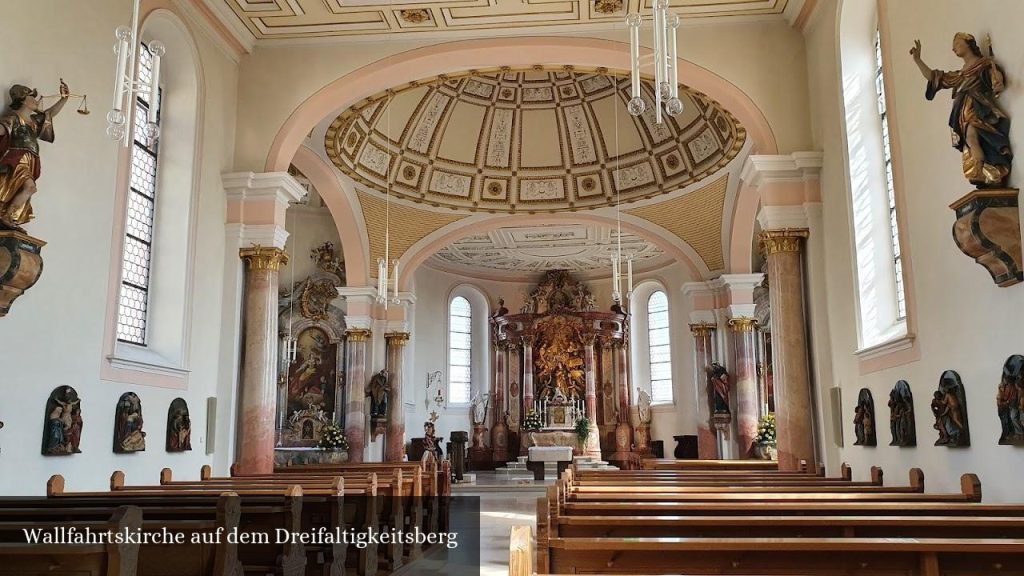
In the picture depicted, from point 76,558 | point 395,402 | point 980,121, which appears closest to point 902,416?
point 980,121

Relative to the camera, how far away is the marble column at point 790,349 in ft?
31.2

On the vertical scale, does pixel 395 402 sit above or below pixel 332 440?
above

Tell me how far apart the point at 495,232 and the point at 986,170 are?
50.4ft

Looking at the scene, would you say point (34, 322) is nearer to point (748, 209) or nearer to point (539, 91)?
point (539, 91)

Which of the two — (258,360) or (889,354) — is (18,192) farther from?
(889,354)

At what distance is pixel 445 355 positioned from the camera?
23656mm

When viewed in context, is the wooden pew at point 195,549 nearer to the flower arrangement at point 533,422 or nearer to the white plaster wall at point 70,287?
the white plaster wall at point 70,287

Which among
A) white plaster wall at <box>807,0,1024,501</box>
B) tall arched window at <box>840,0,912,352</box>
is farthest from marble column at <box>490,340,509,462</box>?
tall arched window at <box>840,0,912,352</box>

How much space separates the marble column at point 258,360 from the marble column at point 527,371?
13.7 m

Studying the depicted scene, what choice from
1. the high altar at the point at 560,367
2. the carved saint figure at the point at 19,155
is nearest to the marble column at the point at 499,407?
the high altar at the point at 560,367

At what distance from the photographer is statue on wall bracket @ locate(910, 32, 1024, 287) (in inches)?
206

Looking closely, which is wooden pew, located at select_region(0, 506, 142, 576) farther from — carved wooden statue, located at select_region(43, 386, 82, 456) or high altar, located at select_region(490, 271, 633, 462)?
high altar, located at select_region(490, 271, 633, 462)

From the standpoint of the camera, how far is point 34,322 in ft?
22.0

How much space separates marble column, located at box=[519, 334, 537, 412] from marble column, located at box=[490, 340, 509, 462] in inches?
20.6
